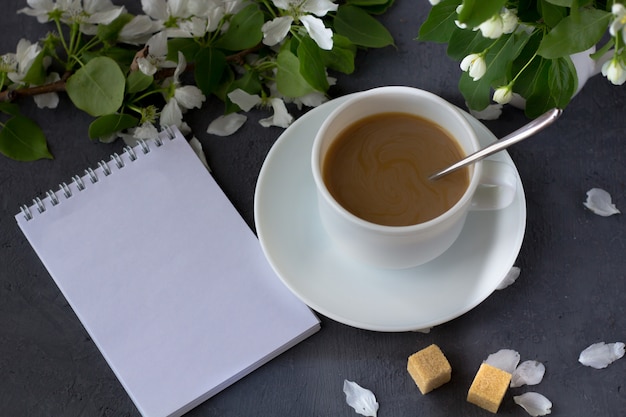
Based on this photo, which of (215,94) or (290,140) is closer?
(290,140)

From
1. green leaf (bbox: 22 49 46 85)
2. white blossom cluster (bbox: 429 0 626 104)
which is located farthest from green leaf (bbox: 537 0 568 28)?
green leaf (bbox: 22 49 46 85)

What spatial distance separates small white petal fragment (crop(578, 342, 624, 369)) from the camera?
892 mm

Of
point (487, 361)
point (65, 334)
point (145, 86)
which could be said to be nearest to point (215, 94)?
point (145, 86)

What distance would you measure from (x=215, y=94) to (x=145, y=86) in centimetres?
9

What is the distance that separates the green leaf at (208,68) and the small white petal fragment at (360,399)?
16.4 inches

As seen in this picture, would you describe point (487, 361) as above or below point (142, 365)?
below

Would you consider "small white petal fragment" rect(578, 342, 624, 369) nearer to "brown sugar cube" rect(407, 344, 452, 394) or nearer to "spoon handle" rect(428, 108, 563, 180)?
"brown sugar cube" rect(407, 344, 452, 394)

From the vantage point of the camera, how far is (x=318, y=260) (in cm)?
88

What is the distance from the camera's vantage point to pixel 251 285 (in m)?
0.92

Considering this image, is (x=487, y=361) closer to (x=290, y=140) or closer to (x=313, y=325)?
(x=313, y=325)

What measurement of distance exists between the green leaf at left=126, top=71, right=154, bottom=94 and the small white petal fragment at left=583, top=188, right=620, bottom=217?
57 cm

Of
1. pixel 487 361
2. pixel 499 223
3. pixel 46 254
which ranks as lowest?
pixel 487 361

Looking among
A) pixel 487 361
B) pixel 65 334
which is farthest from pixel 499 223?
pixel 65 334

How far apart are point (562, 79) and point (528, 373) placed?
0.33 meters
